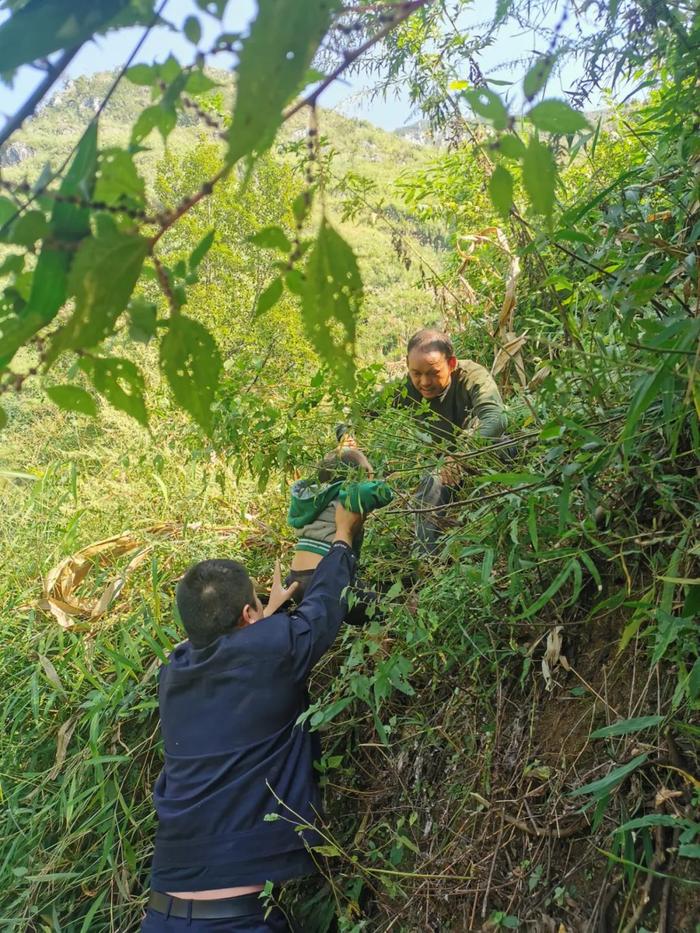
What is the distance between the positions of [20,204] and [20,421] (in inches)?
272

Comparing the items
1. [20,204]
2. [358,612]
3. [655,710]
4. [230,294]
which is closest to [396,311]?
[230,294]

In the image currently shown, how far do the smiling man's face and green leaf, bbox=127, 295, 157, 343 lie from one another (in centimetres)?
257

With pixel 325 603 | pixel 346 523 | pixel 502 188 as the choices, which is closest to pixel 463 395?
pixel 346 523

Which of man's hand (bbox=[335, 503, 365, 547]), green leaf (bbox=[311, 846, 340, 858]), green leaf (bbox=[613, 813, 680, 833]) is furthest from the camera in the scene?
man's hand (bbox=[335, 503, 365, 547])

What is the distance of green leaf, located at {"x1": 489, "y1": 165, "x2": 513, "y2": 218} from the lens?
71 cm

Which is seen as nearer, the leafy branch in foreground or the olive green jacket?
the leafy branch in foreground

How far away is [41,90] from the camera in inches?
21.7

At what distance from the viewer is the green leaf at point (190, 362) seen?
25.5 inches

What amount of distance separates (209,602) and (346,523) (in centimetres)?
47

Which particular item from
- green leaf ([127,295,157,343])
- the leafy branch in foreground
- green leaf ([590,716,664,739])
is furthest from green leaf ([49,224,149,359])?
green leaf ([590,716,664,739])

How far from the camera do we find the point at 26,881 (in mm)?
2580

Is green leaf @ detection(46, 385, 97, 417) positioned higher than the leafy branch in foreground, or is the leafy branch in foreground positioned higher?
the leafy branch in foreground

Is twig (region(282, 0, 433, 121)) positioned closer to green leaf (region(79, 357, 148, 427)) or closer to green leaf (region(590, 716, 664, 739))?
green leaf (region(79, 357, 148, 427))

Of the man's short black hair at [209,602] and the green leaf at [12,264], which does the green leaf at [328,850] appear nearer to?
the man's short black hair at [209,602]
